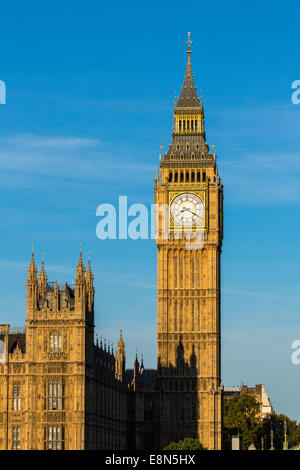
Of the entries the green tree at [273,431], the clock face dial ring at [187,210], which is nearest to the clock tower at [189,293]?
the clock face dial ring at [187,210]

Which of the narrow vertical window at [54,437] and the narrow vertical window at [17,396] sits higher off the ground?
the narrow vertical window at [17,396]

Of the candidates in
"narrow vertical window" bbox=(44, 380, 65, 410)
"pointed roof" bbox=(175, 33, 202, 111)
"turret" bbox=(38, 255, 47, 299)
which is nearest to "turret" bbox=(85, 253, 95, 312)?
"turret" bbox=(38, 255, 47, 299)

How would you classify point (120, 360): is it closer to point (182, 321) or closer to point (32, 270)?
point (182, 321)

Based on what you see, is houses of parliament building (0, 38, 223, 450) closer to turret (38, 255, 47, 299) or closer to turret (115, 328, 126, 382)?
turret (115, 328, 126, 382)

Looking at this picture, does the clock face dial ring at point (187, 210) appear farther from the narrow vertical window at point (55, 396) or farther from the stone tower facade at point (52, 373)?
the narrow vertical window at point (55, 396)

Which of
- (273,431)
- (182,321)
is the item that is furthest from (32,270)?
(273,431)
